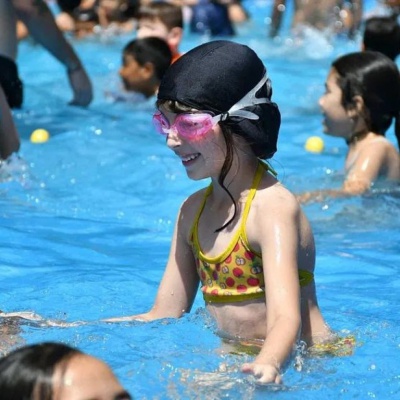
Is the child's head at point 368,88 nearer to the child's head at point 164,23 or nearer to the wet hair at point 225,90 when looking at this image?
the wet hair at point 225,90

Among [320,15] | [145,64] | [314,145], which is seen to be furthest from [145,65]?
[320,15]

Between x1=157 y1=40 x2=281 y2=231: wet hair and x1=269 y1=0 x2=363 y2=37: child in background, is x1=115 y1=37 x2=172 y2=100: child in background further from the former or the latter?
x1=157 y1=40 x2=281 y2=231: wet hair

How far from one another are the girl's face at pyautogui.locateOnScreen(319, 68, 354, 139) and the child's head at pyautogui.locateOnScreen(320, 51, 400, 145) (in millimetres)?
14

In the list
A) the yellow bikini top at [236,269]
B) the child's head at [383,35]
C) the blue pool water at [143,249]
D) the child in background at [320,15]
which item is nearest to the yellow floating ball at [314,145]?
the blue pool water at [143,249]

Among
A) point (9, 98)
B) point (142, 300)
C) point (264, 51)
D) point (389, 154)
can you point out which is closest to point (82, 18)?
point (264, 51)

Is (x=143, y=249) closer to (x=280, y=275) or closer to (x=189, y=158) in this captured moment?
(x=189, y=158)

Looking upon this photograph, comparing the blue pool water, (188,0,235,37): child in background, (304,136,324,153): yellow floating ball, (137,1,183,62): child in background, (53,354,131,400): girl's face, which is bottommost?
(188,0,235,37): child in background

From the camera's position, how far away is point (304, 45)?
13117 mm

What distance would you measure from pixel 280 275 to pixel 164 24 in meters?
7.77

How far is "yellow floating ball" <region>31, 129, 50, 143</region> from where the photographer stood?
8094mm

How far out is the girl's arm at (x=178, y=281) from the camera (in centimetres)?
384

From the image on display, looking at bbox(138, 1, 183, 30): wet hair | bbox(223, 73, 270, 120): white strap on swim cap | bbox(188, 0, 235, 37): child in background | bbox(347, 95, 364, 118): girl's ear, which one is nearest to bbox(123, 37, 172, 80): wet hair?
bbox(138, 1, 183, 30): wet hair

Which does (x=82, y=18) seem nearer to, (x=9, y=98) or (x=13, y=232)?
(x=9, y=98)

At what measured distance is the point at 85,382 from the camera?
2.28 meters
